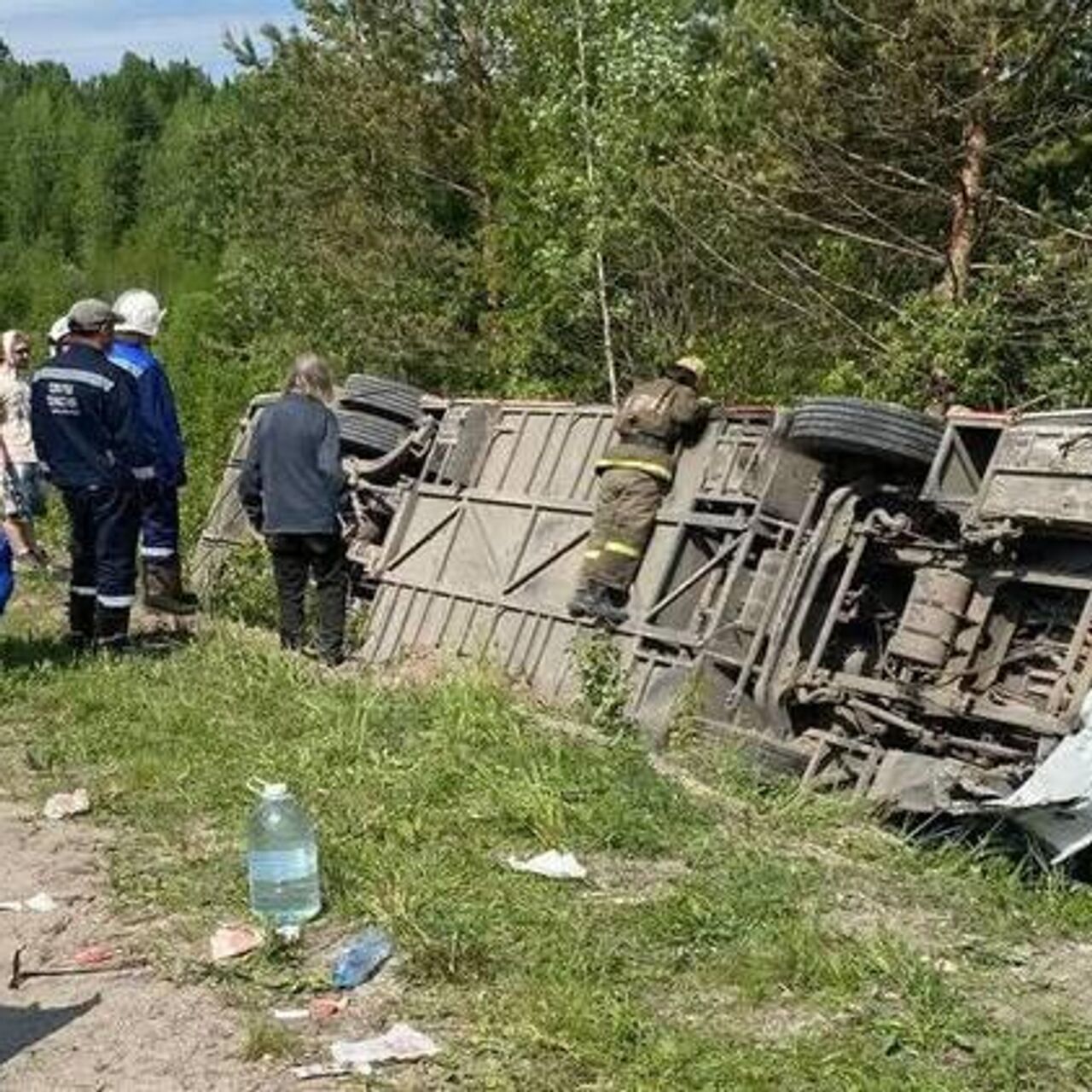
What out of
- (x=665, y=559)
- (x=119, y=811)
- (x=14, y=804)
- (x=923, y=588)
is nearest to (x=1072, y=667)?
(x=923, y=588)

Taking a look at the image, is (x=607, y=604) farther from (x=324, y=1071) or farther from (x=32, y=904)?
(x=324, y=1071)

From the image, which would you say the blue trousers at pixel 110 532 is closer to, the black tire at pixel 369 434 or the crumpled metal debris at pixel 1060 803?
the black tire at pixel 369 434

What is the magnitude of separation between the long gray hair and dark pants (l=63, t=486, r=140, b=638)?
998 millimetres

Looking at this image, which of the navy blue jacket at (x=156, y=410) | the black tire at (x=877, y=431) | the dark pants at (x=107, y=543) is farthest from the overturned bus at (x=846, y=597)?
the navy blue jacket at (x=156, y=410)

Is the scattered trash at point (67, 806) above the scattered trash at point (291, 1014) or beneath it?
beneath

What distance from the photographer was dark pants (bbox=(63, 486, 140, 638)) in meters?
8.47

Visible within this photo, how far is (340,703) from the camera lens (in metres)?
7.21

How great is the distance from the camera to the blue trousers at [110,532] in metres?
8.46

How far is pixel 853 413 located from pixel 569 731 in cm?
187

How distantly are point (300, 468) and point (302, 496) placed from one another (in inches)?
5.5

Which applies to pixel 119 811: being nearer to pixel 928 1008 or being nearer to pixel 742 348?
pixel 928 1008

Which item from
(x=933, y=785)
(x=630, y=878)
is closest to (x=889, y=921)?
(x=630, y=878)

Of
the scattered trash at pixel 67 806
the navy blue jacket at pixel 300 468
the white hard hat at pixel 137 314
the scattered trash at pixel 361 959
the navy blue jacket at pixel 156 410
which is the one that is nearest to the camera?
the scattered trash at pixel 361 959

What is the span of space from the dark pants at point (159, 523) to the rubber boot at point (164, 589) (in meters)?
0.10
